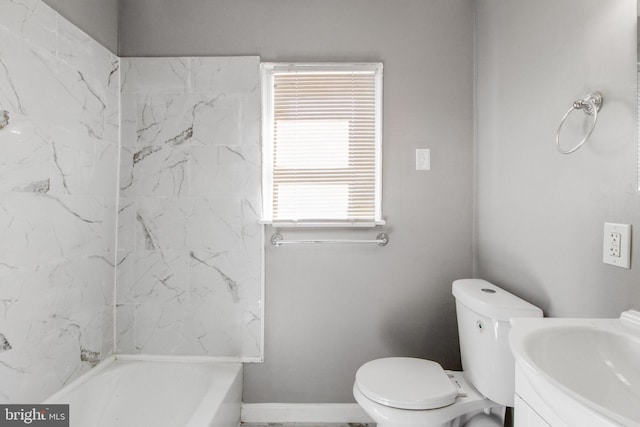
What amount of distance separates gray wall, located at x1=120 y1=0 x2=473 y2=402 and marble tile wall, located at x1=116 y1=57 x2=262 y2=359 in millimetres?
121

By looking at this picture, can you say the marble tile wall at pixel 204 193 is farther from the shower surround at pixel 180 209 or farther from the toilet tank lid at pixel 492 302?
the toilet tank lid at pixel 492 302

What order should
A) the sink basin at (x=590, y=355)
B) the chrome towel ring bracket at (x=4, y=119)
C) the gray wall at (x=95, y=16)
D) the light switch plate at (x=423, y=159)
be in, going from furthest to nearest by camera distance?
the light switch plate at (x=423, y=159) < the gray wall at (x=95, y=16) < the chrome towel ring bracket at (x=4, y=119) < the sink basin at (x=590, y=355)

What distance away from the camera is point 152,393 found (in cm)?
164

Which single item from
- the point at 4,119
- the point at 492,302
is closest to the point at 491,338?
the point at 492,302

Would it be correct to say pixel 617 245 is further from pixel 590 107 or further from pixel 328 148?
pixel 328 148

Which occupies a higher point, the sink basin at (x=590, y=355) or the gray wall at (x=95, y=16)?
the gray wall at (x=95, y=16)

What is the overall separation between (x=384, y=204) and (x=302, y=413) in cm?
122

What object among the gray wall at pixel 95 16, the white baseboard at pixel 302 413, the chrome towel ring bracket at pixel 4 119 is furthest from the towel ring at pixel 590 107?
the gray wall at pixel 95 16

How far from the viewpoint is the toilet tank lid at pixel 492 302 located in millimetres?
1205

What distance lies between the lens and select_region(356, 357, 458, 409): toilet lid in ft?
4.01

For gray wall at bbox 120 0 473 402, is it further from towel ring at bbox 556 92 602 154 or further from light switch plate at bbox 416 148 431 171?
towel ring at bbox 556 92 602 154

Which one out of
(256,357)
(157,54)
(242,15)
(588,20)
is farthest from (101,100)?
(588,20)

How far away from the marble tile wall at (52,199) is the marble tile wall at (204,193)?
0.73 feet

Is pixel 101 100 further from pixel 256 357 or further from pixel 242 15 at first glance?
pixel 256 357
